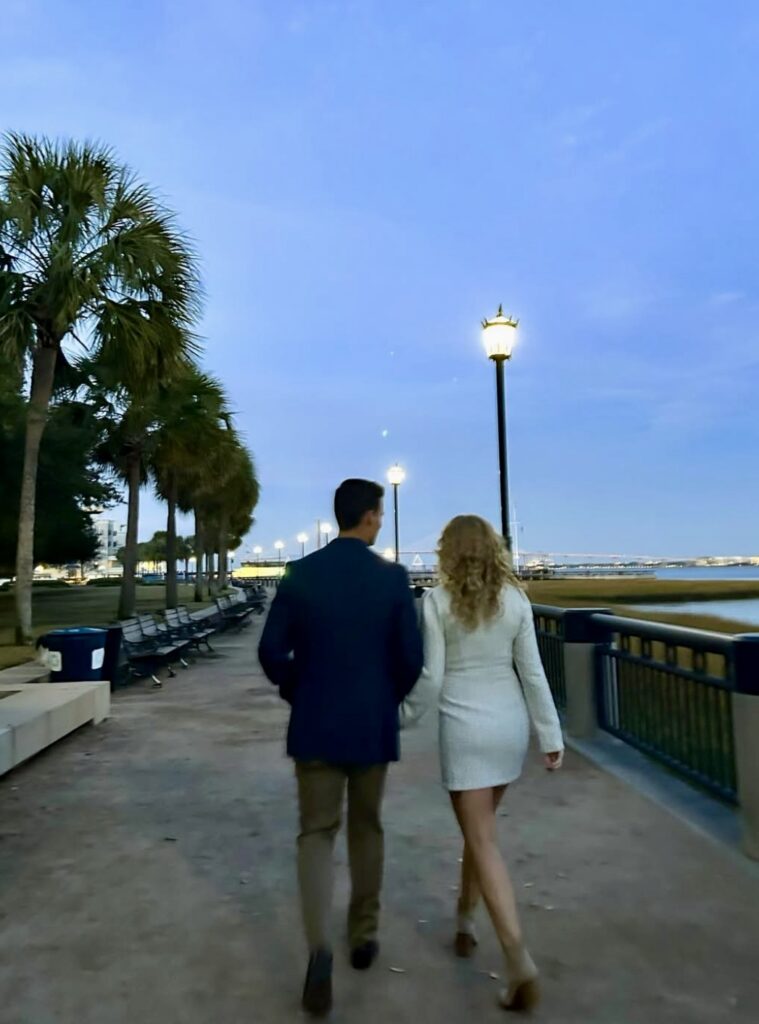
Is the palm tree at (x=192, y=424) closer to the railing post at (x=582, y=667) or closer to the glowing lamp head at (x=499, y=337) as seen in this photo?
the glowing lamp head at (x=499, y=337)

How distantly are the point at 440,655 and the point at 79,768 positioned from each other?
488cm

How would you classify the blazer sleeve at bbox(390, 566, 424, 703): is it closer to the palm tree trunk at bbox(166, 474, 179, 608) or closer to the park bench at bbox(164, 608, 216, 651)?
the park bench at bbox(164, 608, 216, 651)

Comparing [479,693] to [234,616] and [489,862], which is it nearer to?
[489,862]

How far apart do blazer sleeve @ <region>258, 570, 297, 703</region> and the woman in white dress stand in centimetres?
47

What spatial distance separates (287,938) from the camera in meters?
3.63

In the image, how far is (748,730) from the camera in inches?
173

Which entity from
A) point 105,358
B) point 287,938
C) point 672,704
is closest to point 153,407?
point 105,358

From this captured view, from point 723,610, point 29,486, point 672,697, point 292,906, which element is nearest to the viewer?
point 292,906

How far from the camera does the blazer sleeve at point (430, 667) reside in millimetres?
3096

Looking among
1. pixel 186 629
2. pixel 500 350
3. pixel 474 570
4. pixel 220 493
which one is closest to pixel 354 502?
pixel 474 570

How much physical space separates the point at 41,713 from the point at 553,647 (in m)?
4.86

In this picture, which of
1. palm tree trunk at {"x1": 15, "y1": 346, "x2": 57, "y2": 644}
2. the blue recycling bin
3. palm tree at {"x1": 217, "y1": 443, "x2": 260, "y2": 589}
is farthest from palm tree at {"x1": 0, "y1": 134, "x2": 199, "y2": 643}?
palm tree at {"x1": 217, "y1": 443, "x2": 260, "y2": 589}

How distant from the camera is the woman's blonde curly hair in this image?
10.2 feet

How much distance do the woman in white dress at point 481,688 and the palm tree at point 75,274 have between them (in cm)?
1219
